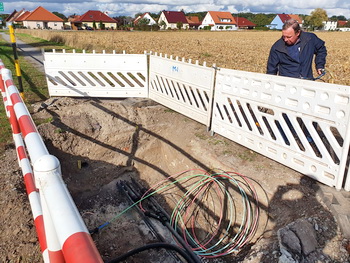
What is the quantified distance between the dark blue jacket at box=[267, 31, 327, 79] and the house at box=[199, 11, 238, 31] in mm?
105677

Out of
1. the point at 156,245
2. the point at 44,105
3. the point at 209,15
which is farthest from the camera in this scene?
the point at 209,15

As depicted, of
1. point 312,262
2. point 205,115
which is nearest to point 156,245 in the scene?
point 312,262

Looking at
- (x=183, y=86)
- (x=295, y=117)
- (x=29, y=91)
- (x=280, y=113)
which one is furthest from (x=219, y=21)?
(x=295, y=117)

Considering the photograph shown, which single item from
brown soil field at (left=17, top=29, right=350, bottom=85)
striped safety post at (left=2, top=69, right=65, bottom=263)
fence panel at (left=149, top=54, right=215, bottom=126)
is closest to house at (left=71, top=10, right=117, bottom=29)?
brown soil field at (left=17, top=29, right=350, bottom=85)

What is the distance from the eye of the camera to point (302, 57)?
4887mm

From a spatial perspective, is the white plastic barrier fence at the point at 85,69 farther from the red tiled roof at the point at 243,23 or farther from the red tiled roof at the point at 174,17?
the red tiled roof at the point at 243,23

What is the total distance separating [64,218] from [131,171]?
17.4 feet

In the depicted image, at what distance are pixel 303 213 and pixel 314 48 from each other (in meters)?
2.86

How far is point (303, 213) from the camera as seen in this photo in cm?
381

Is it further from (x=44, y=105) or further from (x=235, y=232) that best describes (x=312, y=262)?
(x=44, y=105)

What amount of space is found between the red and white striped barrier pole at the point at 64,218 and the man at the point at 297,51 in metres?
4.59

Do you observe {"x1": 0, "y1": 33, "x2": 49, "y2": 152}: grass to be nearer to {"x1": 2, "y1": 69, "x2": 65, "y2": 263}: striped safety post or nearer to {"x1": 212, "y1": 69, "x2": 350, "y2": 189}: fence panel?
{"x1": 2, "y1": 69, "x2": 65, "y2": 263}: striped safety post

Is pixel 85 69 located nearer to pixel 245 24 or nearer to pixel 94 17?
pixel 94 17

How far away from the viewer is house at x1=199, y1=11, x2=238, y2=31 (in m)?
105
